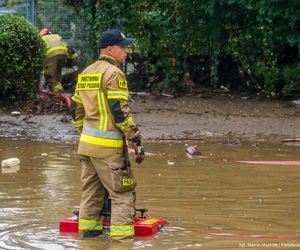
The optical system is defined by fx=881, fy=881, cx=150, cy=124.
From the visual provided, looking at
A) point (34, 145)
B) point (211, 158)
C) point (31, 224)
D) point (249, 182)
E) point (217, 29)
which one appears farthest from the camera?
point (217, 29)

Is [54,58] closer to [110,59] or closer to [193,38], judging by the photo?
[193,38]

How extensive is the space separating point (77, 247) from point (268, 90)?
417 inches

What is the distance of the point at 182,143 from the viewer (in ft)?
46.1

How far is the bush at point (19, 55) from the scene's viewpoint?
1638cm

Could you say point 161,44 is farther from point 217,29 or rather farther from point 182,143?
point 182,143

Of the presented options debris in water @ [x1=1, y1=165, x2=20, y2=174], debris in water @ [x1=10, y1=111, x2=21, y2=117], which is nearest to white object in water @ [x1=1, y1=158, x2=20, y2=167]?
debris in water @ [x1=1, y1=165, x2=20, y2=174]

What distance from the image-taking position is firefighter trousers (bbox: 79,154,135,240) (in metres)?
7.69

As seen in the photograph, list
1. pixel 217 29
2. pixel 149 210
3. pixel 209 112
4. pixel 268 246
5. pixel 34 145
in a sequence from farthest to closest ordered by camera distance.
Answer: pixel 217 29 → pixel 209 112 → pixel 34 145 → pixel 149 210 → pixel 268 246

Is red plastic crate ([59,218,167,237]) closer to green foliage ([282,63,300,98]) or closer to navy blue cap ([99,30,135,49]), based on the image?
navy blue cap ([99,30,135,49])

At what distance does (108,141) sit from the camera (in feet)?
25.5

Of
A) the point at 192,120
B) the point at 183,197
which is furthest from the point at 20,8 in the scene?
the point at 183,197

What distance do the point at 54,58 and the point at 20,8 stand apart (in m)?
2.54

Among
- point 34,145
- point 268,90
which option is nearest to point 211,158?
point 34,145

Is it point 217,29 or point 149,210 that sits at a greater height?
point 217,29
